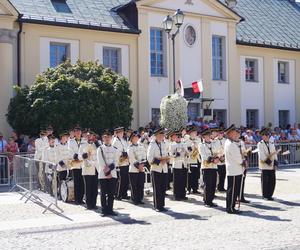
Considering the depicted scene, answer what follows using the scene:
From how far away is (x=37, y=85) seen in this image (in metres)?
20.8

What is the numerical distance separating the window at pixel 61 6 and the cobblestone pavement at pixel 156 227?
12.9m

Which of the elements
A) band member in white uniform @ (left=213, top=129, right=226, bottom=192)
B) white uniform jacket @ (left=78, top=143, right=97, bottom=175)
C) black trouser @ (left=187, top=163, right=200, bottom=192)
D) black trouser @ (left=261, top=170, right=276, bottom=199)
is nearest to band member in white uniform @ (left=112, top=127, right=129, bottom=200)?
white uniform jacket @ (left=78, top=143, right=97, bottom=175)

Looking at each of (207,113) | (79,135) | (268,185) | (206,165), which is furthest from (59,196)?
(207,113)

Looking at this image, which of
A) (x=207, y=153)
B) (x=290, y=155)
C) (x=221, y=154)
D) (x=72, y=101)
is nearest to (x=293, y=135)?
(x=290, y=155)

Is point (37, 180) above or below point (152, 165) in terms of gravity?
below

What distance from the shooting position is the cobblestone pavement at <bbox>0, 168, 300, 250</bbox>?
372 inches

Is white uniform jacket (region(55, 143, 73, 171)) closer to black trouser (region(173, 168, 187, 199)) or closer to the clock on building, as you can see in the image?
black trouser (region(173, 168, 187, 199))

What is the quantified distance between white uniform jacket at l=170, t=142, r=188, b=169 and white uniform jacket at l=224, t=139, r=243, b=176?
2.45m

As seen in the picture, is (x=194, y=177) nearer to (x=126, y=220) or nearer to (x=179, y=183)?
(x=179, y=183)

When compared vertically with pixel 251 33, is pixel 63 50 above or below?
below

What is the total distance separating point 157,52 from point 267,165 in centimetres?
1453

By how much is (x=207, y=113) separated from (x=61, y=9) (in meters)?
9.25

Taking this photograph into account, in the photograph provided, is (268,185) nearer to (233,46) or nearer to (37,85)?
(37,85)

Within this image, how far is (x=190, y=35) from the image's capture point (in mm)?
29078
